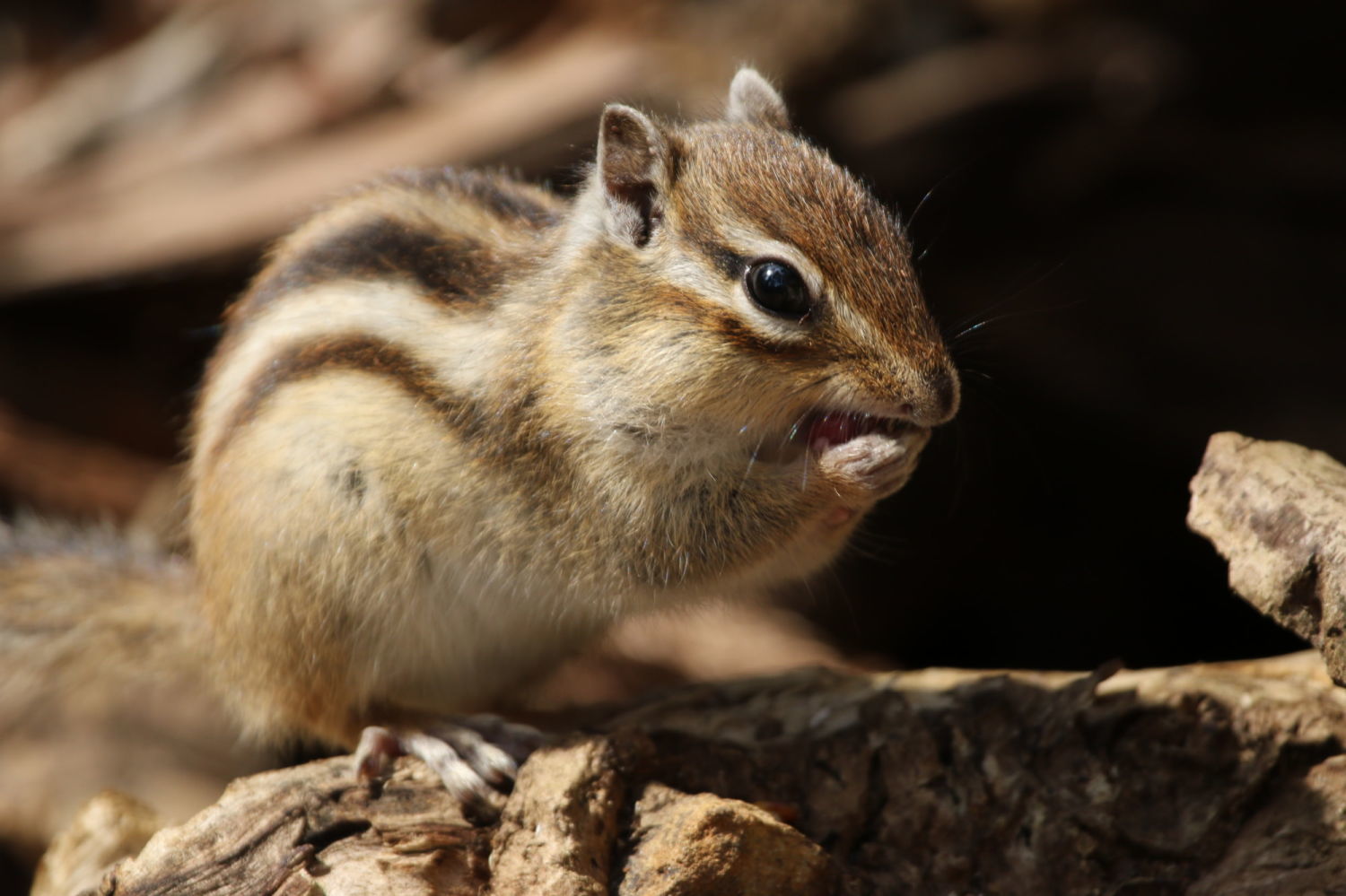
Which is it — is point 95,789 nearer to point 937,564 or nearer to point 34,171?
point 34,171

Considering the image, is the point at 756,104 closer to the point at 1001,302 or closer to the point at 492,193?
the point at 492,193

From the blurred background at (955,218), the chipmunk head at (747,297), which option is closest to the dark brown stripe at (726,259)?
the chipmunk head at (747,297)

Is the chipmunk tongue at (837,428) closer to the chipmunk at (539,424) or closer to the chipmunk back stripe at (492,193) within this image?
the chipmunk at (539,424)

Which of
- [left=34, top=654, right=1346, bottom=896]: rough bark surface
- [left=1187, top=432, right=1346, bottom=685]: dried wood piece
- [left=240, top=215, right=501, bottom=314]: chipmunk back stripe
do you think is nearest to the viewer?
[left=1187, top=432, right=1346, bottom=685]: dried wood piece

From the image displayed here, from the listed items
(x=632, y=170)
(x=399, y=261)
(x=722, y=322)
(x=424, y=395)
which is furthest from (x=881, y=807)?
(x=399, y=261)

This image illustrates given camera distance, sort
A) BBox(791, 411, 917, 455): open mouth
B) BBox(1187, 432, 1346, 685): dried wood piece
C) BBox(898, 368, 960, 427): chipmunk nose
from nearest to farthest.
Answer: BBox(1187, 432, 1346, 685): dried wood piece < BBox(898, 368, 960, 427): chipmunk nose < BBox(791, 411, 917, 455): open mouth

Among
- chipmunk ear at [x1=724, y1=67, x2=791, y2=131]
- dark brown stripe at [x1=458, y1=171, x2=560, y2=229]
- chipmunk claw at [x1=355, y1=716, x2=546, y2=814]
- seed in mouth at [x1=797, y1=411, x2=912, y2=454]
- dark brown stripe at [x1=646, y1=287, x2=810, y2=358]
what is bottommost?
chipmunk claw at [x1=355, y1=716, x2=546, y2=814]

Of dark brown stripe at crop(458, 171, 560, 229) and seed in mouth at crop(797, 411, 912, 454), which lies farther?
dark brown stripe at crop(458, 171, 560, 229)

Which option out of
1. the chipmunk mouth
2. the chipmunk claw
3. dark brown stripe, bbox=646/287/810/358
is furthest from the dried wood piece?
the chipmunk claw

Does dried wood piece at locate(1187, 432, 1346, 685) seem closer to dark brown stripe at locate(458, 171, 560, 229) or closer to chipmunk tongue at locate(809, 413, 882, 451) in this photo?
chipmunk tongue at locate(809, 413, 882, 451)
